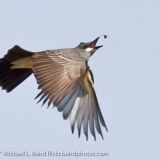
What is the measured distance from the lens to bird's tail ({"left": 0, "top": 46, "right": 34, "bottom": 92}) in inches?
845

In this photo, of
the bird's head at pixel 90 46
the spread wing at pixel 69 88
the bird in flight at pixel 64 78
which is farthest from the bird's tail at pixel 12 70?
the bird's head at pixel 90 46

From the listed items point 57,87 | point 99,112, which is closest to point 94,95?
point 99,112

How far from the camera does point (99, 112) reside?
2175 centimetres

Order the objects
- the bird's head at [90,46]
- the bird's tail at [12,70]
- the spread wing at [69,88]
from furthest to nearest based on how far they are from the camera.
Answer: the bird's head at [90,46], the bird's tail at [12,70], the spread wing at [69,88]

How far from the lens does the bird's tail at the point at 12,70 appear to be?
21.5 m

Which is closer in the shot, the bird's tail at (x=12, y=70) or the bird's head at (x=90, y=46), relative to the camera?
the bird's tail at (x=12, y=70)

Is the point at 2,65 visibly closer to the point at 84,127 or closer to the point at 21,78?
the point at 21,78

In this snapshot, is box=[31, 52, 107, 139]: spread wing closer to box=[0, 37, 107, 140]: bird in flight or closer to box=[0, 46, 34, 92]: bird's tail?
box=[0, 37, 107, 140]: bird in flight

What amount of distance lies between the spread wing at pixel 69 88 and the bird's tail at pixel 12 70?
509 mm

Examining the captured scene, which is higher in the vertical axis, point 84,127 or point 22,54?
point 22,54

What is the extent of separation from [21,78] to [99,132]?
1.82 m

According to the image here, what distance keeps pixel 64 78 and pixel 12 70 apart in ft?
6.24

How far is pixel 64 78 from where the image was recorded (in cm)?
2038

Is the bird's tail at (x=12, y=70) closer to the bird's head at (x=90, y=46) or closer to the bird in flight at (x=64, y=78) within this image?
the bird in flight at (x=64, y=78)
